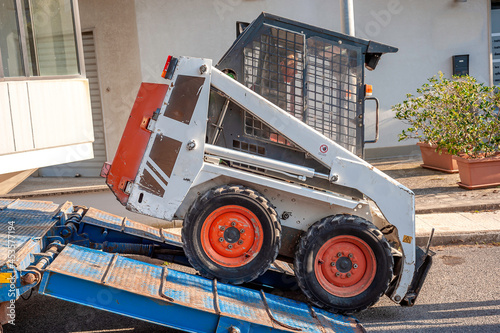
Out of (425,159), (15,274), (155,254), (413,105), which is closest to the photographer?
(15,274)

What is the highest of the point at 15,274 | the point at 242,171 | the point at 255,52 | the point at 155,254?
the point at 255,52

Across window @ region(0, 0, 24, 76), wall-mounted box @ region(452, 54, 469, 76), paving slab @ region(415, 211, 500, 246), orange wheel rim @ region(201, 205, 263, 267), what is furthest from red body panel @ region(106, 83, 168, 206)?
wall-mounted box @ region(452, 54, 469, 76)

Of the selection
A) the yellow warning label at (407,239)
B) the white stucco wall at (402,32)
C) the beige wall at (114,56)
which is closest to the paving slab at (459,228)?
the yellow warning label at (407,239)

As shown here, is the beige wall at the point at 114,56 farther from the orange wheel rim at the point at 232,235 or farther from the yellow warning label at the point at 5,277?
the yellow warning label at the point at 5,277

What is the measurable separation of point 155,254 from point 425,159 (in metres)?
7.30

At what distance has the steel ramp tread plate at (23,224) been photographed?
180 inches

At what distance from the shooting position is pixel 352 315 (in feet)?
16.5

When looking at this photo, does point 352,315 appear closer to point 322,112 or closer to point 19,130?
point 322,112

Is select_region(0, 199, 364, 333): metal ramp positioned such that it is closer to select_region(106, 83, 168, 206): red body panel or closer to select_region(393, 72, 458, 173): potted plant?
select_region(106, 83, 168, 206): red body panel

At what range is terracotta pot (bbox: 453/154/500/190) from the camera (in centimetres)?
946

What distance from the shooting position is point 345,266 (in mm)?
5008

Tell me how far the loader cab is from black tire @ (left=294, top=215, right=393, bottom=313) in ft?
2.41

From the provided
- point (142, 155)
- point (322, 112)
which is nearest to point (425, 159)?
point (322, 112)

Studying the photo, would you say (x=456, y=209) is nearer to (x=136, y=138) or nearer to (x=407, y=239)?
(x=407, y=239)
